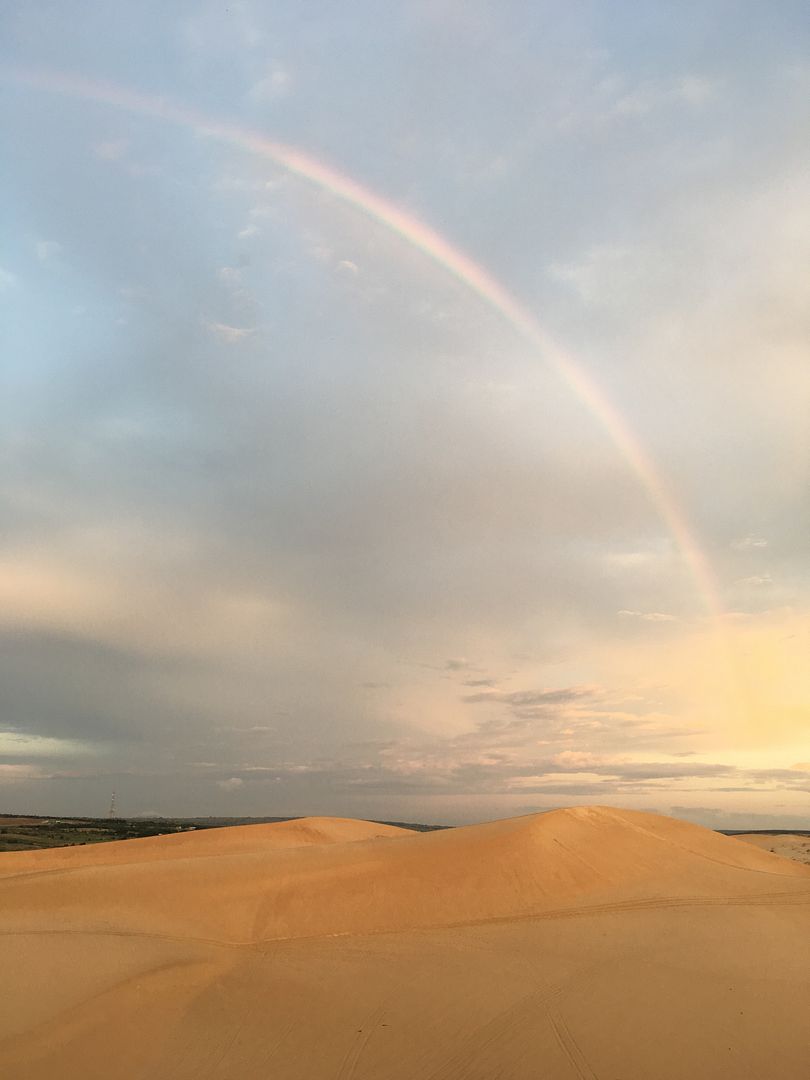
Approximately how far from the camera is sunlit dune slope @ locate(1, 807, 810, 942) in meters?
21.7

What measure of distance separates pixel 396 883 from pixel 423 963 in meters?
7.36

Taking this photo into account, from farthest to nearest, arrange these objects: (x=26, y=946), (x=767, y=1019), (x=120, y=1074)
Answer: (x=26, y=946) < (x=767, y=1019) < (x=120, y=1074)

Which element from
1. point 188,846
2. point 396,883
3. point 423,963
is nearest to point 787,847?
point 188,846

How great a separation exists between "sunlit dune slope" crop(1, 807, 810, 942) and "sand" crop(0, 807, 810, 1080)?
94 millimetres

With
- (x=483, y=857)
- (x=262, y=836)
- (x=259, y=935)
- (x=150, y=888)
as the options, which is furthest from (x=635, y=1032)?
(x=262, y=836)

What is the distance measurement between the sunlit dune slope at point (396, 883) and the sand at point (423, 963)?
0.31 ft

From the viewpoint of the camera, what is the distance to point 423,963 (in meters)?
16.9

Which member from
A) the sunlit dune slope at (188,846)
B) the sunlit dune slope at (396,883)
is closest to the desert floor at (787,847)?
the sunlit dune slope at (396,883)

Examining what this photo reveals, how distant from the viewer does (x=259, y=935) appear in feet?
67.4

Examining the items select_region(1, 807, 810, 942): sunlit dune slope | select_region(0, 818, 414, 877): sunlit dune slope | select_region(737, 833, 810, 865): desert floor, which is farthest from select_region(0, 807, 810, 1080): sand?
select_region(737, 833, 810, 865): desert floor

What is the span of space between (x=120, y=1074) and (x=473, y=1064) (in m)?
5.57

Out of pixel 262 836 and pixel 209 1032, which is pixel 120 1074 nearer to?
pixel 209 1032

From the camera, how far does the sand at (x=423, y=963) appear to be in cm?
1198

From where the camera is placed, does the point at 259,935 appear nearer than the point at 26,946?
No
